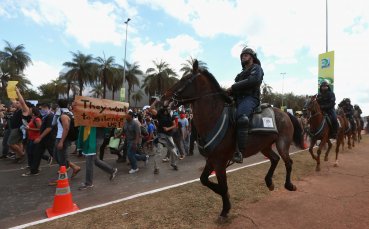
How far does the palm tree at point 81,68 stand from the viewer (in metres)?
45.7

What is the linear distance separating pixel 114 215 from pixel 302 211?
3.33 meters

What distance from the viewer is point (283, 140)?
595cm

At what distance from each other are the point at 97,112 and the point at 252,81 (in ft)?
13.5

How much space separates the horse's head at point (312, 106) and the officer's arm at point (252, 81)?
225 inches

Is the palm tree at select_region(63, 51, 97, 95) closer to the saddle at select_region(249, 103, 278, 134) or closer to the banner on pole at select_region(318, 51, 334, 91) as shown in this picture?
the banner on pole at select_region(318, 51, 334, 91)

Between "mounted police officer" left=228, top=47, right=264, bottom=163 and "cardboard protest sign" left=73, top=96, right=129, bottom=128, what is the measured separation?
145 inches

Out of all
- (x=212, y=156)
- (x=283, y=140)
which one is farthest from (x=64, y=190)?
(x=283, y=140)

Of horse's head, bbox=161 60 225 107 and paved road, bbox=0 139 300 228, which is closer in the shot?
horse's head, bbox=161 60 225 107

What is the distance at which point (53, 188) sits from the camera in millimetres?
7547

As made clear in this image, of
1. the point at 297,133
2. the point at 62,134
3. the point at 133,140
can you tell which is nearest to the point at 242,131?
the point at 297,133

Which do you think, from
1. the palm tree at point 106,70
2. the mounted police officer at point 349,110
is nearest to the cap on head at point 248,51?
the mounted police officer at point 349,110

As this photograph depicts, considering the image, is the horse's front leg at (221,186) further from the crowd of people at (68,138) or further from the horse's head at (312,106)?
the horse's head at (312,106)

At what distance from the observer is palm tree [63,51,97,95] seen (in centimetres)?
4572

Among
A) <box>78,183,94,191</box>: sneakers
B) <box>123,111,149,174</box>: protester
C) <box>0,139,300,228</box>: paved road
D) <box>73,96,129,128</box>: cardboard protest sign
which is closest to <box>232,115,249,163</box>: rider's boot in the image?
<box>0,139,300,228</box>: paved road
